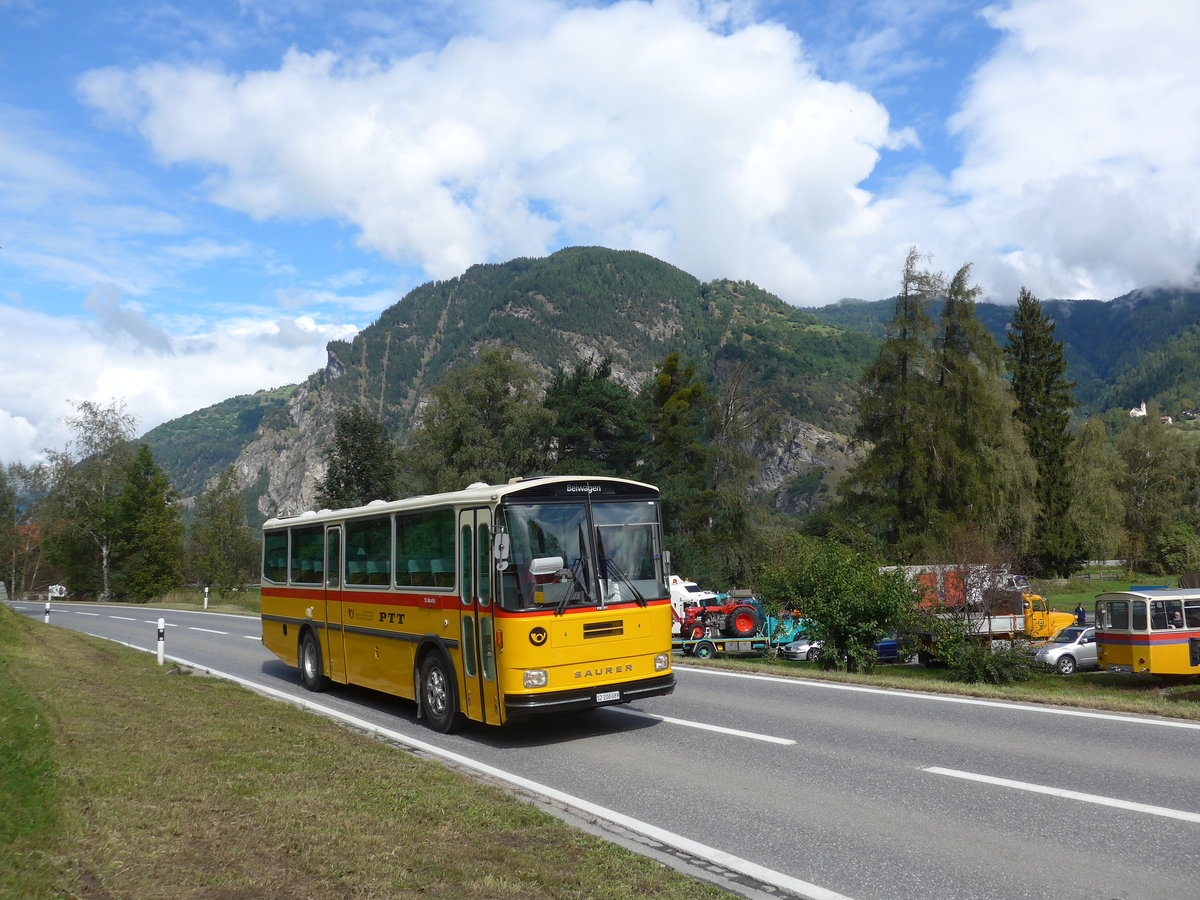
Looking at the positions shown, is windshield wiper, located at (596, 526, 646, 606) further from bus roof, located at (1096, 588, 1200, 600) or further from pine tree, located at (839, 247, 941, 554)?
pine tree, located at (839, 247, 941, 554)

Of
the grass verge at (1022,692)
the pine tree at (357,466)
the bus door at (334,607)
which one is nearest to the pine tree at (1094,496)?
the grass verge at (1022,692)

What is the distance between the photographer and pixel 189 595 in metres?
59.9

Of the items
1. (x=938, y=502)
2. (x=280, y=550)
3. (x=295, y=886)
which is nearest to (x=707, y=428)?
(x=938, y=502)

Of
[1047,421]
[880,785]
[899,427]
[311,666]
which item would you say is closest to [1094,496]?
[1047,421]

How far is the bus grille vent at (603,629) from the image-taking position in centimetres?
985

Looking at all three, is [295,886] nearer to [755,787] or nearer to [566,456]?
[755,787]

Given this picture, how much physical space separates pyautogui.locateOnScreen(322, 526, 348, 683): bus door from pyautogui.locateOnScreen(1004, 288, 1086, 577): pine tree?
5392 centimetres

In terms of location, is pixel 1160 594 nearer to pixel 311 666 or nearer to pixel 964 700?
pixel 964 700

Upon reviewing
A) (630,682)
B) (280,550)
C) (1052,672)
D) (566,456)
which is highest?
(566,456)

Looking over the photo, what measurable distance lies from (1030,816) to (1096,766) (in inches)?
69.7

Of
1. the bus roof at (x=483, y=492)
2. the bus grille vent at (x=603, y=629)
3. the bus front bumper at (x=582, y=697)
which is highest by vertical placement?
the bus roof at (x=483, y=492)

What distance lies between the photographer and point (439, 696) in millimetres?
11023

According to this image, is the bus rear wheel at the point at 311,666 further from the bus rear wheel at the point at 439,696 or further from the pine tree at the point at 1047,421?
the pine tree at the point at 1047,421

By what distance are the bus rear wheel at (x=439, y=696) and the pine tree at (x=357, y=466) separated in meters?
50.0
